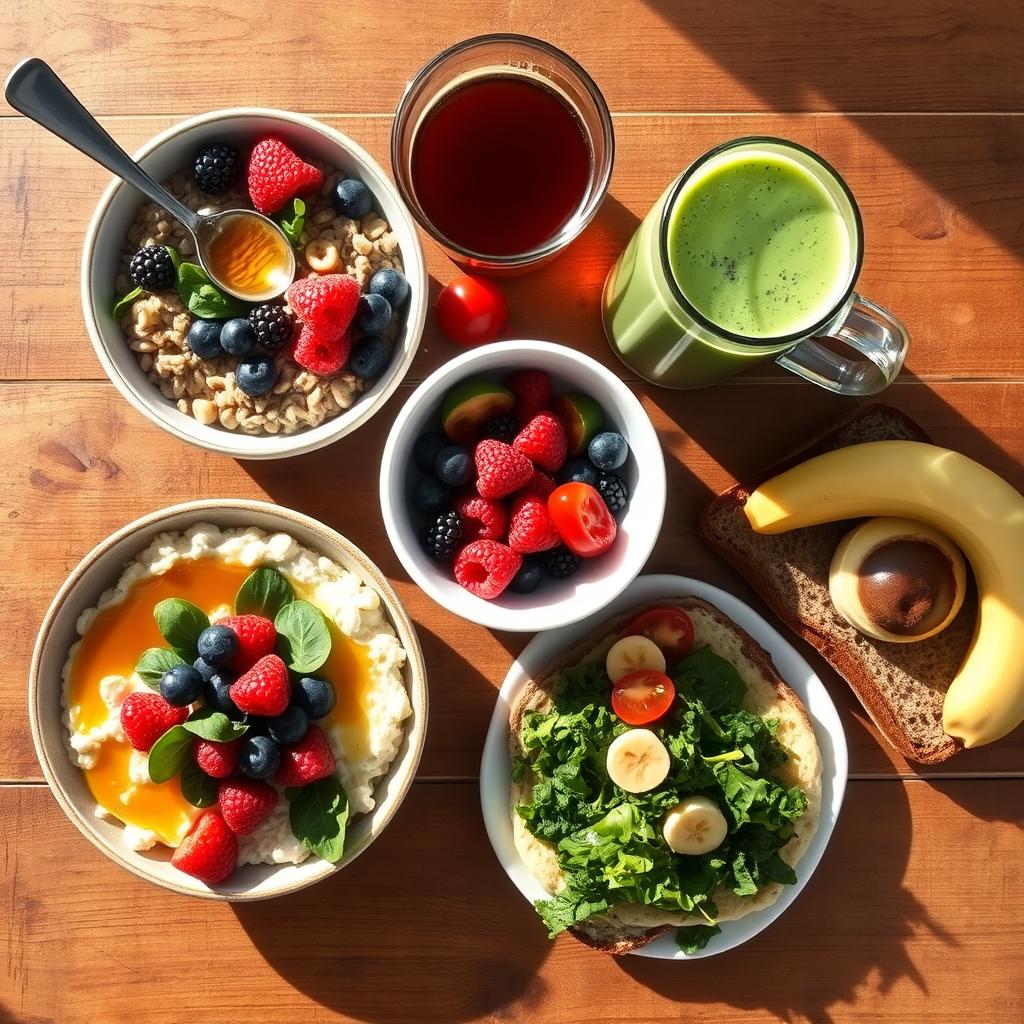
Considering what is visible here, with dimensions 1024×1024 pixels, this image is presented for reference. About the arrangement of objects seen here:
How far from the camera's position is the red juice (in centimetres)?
142

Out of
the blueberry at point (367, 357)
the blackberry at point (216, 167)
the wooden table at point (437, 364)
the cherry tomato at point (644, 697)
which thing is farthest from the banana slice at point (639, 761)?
the blackberry at point (216, 167)

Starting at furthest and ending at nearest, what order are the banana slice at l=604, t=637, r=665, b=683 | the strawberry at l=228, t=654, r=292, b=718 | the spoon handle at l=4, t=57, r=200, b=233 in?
the banana slice at l=604, t=637, r=665, b=683 < the strawberry at l=228, t=654, r=292, b=718 < the spoon handle at l=4, t=57, r=200, b=233

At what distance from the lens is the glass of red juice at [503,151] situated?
140 centimetres

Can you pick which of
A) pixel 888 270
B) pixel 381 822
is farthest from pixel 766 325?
pixel 381 822

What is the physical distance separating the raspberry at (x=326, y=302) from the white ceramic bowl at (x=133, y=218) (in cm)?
12

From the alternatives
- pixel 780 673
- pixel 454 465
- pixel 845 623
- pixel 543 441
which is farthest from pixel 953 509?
pixel 454 465

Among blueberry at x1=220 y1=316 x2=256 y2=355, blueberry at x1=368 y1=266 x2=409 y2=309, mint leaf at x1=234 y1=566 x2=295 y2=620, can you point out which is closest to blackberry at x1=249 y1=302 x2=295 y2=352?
blueberry at x1=220 y1=316 x2=256 y2=355

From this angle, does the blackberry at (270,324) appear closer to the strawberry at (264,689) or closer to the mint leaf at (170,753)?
the strawberry at (264,689)

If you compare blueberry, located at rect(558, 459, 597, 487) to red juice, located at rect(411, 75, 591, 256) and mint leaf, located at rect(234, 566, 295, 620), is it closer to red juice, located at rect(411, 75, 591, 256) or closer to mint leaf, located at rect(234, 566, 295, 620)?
red juice, located at rect(411, 75, 591, 256)

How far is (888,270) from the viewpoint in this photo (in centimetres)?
165

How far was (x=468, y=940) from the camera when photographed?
1659mm

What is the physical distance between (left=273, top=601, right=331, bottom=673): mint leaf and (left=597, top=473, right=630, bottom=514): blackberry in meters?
0.48

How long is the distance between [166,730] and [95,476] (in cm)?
54

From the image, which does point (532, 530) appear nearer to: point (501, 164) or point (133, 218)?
point (501, 164)
